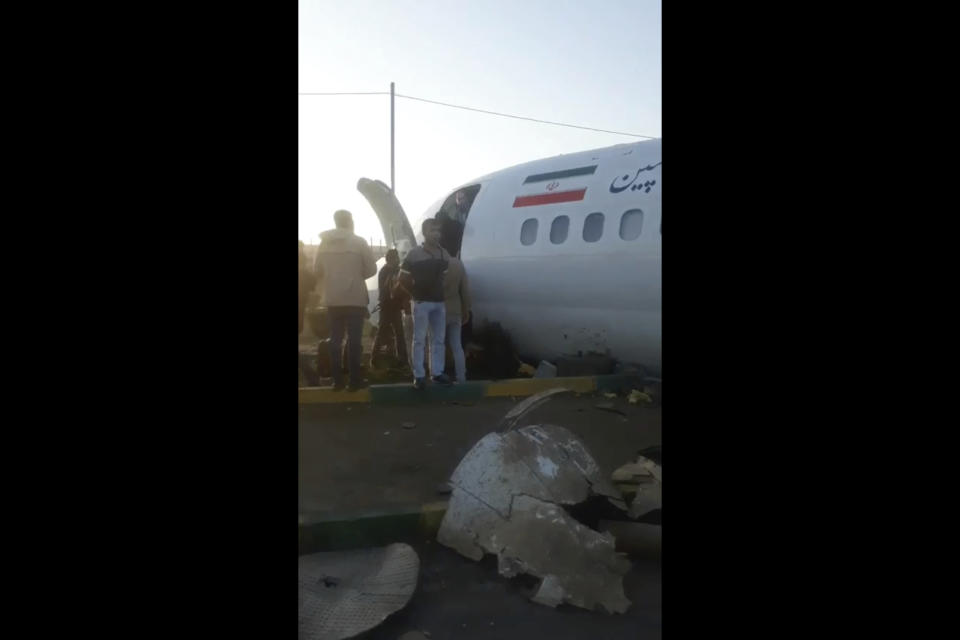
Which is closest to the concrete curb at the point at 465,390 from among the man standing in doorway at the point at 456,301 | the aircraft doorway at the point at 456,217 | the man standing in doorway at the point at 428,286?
the man standing in doorway at the point at 456,301

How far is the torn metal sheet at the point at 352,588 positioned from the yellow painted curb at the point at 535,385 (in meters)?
3.80

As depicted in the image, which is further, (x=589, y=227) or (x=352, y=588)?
(x=589, y=227)

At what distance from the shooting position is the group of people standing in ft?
19.5

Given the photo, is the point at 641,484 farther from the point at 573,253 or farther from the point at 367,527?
the point at 573,253

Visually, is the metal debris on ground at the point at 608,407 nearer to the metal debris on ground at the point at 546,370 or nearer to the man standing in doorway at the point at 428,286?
the metal debris on ground at the point at 546,370

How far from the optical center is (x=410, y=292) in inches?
271

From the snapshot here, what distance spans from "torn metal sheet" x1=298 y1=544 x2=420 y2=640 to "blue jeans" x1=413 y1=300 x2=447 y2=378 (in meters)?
3.29

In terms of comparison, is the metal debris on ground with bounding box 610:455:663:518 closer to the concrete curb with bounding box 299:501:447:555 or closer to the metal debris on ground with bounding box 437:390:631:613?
the metal debris on ground with bounding box 437:390:631:613

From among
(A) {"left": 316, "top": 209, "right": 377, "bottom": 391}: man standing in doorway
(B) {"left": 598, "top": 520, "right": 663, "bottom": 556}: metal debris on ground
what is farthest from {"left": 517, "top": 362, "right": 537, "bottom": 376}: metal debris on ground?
(B) {"left": 598, "top": 520, "right": 663, "bottom": 556}: metal debris on ground

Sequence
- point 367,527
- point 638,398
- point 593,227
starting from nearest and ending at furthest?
point 367,527, point 638,398, point 593,227

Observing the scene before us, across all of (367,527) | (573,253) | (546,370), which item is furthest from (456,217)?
(367,527)

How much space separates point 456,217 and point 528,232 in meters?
1.88
